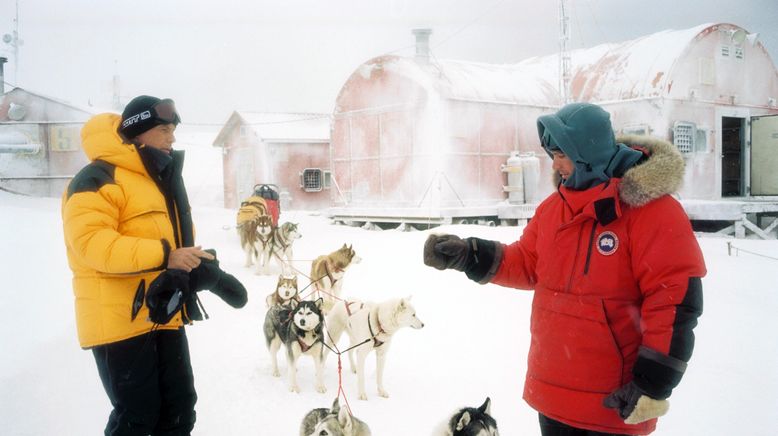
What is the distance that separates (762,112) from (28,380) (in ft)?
62.3

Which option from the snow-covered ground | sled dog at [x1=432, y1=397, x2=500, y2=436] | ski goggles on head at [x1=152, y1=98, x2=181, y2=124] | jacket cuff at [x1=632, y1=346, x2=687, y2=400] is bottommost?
the snow-covered ground

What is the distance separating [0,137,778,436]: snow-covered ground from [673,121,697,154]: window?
7926mm

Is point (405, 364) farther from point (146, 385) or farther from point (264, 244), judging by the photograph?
point (264, 244)

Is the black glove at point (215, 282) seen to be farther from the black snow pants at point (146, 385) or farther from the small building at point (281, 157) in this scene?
the small building at point (281, 157)

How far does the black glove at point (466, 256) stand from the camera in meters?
2.35

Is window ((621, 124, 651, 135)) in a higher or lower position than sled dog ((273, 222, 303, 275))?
higher

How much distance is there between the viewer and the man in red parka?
5.85 ft

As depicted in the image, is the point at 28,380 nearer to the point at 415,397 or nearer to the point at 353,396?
the point at 353,396

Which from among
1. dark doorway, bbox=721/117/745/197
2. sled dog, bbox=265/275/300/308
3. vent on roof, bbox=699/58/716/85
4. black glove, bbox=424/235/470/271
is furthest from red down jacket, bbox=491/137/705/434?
dark doorway, bbox=721/117/745/197

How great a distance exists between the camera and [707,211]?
1292 cm

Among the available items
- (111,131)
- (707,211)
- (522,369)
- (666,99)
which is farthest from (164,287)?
(666,99)

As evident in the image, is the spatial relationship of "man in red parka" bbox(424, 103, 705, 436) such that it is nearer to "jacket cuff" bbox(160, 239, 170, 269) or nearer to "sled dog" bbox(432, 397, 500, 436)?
"sled dog" bbox(432, 397, 500, 436)

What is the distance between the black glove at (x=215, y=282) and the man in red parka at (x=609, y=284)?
4.05 ft

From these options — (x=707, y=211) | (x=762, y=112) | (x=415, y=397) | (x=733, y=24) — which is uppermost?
(x=733, y=24)
